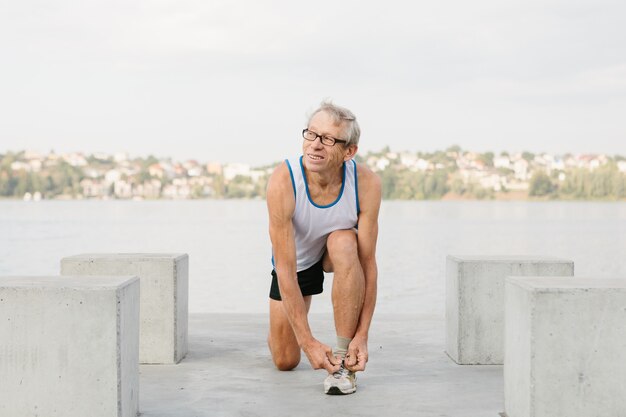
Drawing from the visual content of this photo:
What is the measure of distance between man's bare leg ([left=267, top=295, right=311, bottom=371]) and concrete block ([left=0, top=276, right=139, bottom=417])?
5.88ft

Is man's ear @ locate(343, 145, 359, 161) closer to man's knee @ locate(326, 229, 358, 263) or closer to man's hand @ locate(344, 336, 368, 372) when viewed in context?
man's knee @ locate(326, 229, 358, 263)

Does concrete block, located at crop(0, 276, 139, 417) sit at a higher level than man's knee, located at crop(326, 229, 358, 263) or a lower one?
lower

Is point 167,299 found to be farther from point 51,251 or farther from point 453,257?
point 51,251

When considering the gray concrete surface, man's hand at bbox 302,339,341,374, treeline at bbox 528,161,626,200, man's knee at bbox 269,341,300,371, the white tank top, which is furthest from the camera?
treeline at bbox 528,161,626,200

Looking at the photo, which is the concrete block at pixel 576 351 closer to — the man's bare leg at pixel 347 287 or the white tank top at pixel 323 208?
the man's bare leg at pixel 347 287

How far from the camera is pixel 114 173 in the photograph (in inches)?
5325

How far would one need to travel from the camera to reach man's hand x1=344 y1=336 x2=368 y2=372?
5.37m

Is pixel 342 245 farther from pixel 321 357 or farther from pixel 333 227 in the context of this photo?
pixel 321 357

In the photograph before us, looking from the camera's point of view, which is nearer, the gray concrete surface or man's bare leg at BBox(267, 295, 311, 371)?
the gray concrete surface

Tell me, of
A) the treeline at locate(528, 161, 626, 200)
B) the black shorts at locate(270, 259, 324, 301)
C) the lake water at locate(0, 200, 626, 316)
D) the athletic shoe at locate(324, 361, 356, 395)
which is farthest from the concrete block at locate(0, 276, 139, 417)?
the treeline at locate(528, 161, 626, 200)

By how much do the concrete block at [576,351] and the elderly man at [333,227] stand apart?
51.7 inches

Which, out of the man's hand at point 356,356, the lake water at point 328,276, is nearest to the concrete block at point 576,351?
the man's hand at point 356,356

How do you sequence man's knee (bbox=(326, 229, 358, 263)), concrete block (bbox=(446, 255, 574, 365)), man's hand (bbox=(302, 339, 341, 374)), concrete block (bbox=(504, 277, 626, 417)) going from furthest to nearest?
concrete block (bbox=(446, 255, 574, 365)) → man's knee (bbox=(326, 229, 358, 263)) → man's hand (bbox=(302, 339, 341, 374)) → concrete block (bbox=(504, 277, 626, 417))

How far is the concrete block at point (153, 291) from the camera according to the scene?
644 cm
